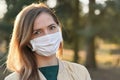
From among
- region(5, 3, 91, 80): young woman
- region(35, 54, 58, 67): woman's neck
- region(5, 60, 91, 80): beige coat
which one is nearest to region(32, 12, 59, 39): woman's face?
region(5, 3, 91, 80): young woman

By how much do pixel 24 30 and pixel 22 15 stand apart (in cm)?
11

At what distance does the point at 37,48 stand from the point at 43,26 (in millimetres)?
171

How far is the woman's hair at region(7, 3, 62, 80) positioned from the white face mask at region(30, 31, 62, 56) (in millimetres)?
59

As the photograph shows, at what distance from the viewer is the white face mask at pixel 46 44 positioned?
2.79m

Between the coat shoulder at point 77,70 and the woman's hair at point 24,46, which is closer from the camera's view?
the woman's hair at point 24,46

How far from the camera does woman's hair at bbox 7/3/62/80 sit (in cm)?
278

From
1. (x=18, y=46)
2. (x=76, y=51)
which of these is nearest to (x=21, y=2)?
(x=18, y=46)

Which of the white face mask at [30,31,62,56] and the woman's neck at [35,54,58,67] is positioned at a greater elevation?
the white face mask at [30,31,62,56]

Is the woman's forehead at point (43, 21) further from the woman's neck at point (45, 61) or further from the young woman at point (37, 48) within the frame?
the woman's neck at point (45, 61)

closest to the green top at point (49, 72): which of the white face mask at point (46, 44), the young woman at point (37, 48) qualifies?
the young woman at point (37, 48)

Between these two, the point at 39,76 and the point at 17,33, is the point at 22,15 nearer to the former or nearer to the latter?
the point at 17,33

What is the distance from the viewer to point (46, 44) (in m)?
2.85

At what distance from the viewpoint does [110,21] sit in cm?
1216

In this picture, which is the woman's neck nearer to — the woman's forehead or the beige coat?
the beige coat
